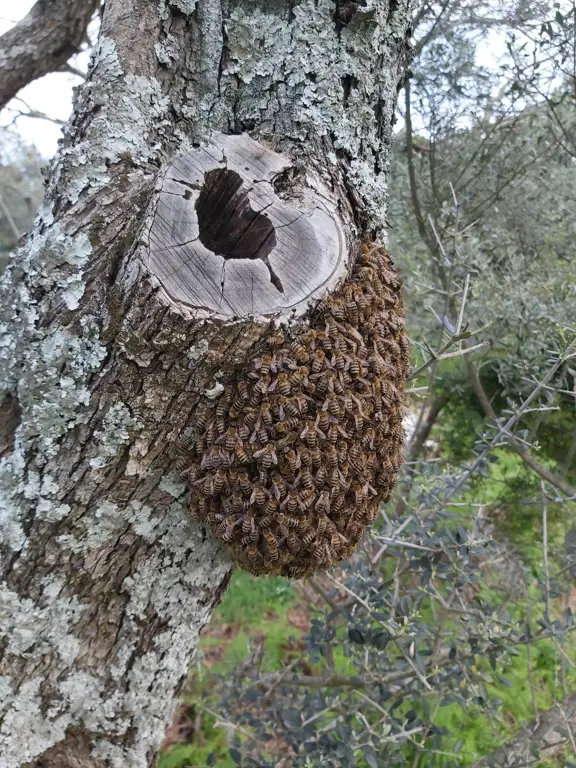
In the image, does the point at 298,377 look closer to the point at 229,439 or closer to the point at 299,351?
the point at 299,351

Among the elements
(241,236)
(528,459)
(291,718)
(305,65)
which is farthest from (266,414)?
(528,459)

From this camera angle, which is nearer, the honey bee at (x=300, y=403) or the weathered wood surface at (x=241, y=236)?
the weathered wood surface at (x=241, y=236)

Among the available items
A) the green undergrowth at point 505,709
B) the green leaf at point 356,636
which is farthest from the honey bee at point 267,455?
the green undergrowth at point 505,709

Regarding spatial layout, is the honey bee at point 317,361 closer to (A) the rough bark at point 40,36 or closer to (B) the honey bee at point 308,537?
(B) the honey bee at point 308,537

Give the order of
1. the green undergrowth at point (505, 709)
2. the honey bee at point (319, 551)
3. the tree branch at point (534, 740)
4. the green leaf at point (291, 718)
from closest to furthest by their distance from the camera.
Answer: the honey bee at point (319, 551) → the tree branch at point (534, 740) → the green leaf at point (291, 718) → the green undergrowth at point (505, 709)

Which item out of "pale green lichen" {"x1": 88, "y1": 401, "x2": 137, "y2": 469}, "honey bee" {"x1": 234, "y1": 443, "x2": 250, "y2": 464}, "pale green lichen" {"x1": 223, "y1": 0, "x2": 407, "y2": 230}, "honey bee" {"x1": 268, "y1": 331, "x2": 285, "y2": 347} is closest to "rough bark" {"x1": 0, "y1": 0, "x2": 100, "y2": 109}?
"pale green lichen" {"x1": 223, "y1": 0, "x2": 407, "y2": 230}

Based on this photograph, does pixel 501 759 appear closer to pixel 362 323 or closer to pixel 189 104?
pixel 362 323

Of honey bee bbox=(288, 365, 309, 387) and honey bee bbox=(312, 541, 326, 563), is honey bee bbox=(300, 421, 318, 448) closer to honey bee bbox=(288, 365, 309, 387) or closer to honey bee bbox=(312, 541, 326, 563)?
honey bee bbox=(288, 365, 309, 387)

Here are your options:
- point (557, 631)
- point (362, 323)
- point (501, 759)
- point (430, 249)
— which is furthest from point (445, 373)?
point (362, 323)
